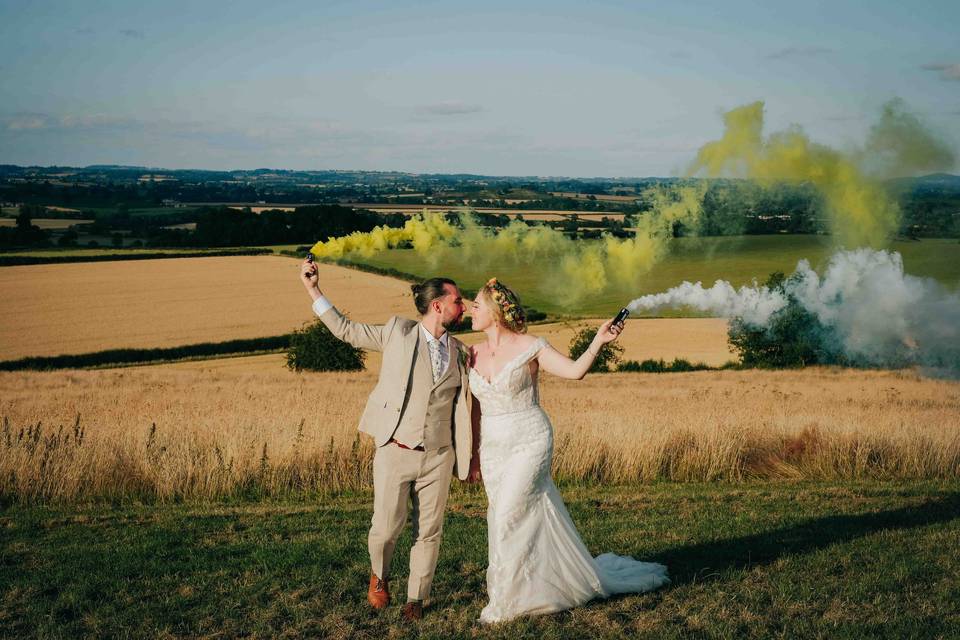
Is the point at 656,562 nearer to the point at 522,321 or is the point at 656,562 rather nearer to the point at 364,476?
the point at 522,321

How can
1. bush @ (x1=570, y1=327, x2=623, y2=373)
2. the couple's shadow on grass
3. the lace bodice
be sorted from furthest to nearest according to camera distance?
bush @ (x1=570, y1=327, x2=623, y2=373) < the couple's shadow on grass < the lace bodice

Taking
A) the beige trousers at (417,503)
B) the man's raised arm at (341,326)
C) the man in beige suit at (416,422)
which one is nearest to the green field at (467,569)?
the beige trousers at (417,503)

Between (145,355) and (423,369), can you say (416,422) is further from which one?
(145,355)

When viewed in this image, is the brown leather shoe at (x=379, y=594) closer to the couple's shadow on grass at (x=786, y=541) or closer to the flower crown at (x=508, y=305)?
the flower crown at (x=508, y=305)

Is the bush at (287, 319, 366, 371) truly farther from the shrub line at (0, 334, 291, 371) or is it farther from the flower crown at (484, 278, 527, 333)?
the flower crown at (484, 278, 527, 333)

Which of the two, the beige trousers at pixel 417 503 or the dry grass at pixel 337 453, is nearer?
the beige trousers at pixel 417 503

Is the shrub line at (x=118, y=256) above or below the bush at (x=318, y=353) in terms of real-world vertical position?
above

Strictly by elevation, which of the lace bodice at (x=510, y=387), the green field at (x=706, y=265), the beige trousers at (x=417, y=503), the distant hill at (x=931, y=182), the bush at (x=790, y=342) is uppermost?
the distant hill at (x=931, y=182)

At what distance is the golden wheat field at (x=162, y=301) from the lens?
2024 inches

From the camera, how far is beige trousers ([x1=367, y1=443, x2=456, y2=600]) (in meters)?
6.28

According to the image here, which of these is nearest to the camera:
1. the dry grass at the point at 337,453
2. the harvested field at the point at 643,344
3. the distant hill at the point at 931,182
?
the dry grass at the point at 337,453

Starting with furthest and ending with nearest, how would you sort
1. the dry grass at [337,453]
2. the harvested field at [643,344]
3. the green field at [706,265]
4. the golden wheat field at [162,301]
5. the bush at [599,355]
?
the green field at [706,265]
the golden wheat field at [162,301]
the harvested field at [643,344]
the bush at [599,355]
the dry grass at [337,453]

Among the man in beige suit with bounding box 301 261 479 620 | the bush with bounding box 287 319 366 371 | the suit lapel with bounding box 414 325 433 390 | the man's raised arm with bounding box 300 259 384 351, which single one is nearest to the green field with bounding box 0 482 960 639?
the man in beige suit with bounding box 301 261 479 620

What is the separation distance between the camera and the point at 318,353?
43688 millimetres
